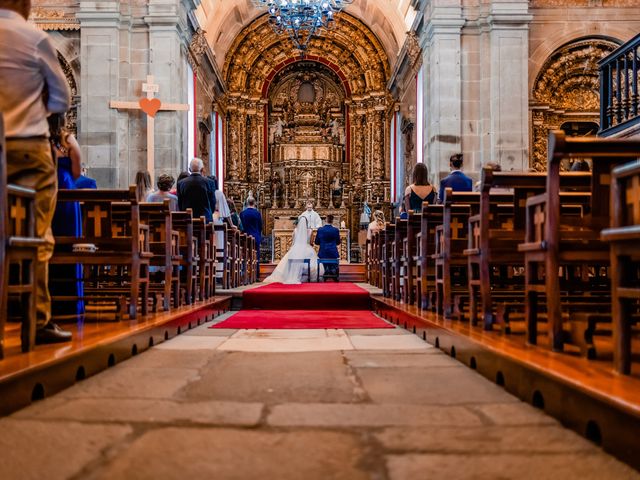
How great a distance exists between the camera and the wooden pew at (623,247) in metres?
2.63

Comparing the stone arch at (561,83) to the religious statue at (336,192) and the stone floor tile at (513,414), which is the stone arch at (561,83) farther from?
the stone floor tile at (513,414)

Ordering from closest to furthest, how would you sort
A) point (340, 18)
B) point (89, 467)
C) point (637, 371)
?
point (89, 467) < point (637, 371) < point (340, 18)

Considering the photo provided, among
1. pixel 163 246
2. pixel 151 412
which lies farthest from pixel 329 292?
pixel 151 412

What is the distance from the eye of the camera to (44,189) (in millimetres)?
3529

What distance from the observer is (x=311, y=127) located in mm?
22375

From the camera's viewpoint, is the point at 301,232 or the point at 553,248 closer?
the point at 553,248

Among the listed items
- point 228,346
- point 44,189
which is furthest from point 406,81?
point 44,189

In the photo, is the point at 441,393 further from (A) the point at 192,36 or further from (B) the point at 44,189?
(A) the point at 192,36

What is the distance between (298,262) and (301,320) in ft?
20.3

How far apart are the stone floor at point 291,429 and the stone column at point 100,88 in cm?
1016

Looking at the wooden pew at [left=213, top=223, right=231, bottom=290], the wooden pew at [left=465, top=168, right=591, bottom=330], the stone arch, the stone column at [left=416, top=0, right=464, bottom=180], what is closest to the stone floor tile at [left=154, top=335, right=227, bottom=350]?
the wooden pew at [left=465, top=168, right=591, bottom=330]

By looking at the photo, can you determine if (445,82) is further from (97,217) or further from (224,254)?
(97,217)

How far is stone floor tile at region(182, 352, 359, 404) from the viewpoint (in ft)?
9.92

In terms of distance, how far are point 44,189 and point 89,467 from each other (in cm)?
190
